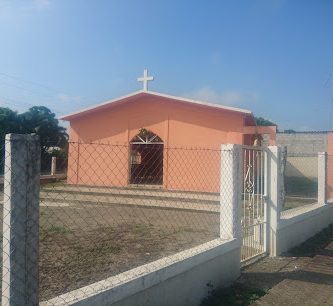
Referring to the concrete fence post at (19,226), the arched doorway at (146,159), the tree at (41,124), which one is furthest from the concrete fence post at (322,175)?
the tree at (41,124)

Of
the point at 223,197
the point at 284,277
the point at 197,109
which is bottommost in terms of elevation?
the point at 284,277

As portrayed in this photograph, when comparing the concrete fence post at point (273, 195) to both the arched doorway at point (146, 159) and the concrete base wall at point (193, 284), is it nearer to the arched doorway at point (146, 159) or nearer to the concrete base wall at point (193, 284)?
the concrete base wall at point (193, 284)

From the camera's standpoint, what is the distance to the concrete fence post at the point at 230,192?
532 cm

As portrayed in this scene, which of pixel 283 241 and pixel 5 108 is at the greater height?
pixel 5 108

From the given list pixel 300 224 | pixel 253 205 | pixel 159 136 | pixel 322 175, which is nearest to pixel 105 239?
pixel 253 205

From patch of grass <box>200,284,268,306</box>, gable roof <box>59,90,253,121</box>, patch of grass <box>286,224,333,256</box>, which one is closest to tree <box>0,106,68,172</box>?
gable roof <box>59,90,253,121</box>

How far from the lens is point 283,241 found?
691 cm

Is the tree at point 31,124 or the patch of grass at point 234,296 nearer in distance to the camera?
the patch of grass at point 234,296

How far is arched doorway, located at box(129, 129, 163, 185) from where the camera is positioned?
1697 cm

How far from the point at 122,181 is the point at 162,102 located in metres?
3.55

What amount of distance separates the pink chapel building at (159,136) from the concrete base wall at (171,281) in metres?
9.25

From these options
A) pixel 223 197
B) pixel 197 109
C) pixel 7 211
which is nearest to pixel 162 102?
pixel 197 109

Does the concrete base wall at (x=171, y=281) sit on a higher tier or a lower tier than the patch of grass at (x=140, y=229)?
higher

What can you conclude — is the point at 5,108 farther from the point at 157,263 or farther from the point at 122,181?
the point at 157,263
